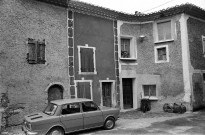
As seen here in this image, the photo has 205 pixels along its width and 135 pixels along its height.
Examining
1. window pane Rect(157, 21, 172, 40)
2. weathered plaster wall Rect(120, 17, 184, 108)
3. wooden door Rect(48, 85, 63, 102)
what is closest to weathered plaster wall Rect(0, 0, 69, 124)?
wooden door Rect(48, 85, 63, 102)

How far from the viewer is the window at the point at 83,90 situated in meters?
12.2

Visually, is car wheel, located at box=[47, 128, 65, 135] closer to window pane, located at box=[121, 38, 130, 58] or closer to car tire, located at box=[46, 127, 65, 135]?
car tire, located at box=[46, 127, 65, 135]

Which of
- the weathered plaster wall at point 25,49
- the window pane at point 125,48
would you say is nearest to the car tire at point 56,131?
the weathered plaster wall at point 25,49

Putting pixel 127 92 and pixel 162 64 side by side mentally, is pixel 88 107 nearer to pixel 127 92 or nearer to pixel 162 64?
pixel 127 92

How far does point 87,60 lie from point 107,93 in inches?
110

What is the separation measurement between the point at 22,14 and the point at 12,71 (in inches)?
123

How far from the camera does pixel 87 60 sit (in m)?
12.8

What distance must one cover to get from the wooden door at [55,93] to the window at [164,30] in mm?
7900

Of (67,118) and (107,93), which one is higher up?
(107,93)

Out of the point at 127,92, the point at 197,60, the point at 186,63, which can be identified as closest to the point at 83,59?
the point at 127,92

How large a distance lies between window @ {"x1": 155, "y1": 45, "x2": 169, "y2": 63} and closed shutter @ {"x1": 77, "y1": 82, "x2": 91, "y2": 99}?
5598 millimetres

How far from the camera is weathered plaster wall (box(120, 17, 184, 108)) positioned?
44.2 feet

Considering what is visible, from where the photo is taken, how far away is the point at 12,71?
1020 centimetres

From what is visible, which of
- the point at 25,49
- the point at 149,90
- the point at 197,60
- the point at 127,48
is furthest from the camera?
the point at 127,48
